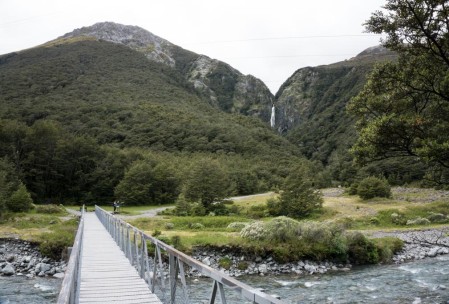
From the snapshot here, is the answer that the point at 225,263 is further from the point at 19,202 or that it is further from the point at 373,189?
the point at 373,189

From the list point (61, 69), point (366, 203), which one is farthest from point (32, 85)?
point (366, 203)

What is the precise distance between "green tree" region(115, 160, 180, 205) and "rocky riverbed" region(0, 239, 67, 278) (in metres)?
33.8

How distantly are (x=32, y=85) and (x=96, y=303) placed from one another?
435ft

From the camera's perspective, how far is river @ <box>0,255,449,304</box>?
682 inches

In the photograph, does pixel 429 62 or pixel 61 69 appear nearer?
pixel 429 62

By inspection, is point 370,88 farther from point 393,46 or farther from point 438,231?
point 438,231

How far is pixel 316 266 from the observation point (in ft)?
78.9

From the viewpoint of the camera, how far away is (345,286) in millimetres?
19766

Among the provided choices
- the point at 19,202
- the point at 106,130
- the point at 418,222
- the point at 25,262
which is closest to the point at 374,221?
the point at 418,222

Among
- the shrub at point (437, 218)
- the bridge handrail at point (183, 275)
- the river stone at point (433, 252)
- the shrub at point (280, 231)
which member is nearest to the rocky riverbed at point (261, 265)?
the shrub at point (280, 231)

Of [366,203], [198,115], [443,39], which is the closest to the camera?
[443,39]

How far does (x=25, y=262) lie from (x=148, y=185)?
3854cm

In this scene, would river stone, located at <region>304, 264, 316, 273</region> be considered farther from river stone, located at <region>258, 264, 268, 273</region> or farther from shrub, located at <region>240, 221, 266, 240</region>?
shrub, located at <region>240, 221, 266, 240</region>

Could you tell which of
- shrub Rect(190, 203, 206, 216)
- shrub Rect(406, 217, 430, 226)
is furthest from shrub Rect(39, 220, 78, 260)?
shrub Rect(406, 217, 430, 226)
